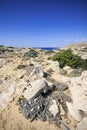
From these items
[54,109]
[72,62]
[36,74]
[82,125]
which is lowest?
[82,125]

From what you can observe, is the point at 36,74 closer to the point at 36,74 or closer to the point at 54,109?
the point at 36,74

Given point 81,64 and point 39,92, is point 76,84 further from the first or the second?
point 81,64

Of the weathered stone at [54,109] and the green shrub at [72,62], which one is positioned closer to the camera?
the weathered stone at [54,109]

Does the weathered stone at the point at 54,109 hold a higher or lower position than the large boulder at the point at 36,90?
lower

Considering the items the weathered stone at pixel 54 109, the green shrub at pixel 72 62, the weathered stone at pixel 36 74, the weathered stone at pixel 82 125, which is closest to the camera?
the weathered stone at pixel 82 125

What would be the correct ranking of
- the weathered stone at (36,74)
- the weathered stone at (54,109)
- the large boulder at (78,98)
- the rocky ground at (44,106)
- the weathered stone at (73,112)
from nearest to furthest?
the rocky ground at (44,106) → the weathered stone at (73,112) → the large boulder at (78,98) → the weathered stone at (54,109) → the weathered stone at (36,74)

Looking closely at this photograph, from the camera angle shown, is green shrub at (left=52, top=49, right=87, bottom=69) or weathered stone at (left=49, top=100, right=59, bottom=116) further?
green shrub at (left=52, top=49, right=87, bottom=69)

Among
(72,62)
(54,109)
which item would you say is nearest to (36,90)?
(54,109)

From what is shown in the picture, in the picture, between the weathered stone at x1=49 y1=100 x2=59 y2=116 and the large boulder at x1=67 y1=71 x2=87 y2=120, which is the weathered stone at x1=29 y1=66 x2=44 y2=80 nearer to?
the large boulder at x1=67 y1=71 x2=87 y2=120

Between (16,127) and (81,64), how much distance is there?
369 inches

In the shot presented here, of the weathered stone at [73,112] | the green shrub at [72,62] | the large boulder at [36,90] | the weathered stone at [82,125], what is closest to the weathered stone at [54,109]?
the weathered stone at [73,112]

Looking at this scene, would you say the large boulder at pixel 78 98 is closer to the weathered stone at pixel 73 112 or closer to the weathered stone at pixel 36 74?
the weathered stone at pixel 73 112

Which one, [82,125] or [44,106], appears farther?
[44,106]

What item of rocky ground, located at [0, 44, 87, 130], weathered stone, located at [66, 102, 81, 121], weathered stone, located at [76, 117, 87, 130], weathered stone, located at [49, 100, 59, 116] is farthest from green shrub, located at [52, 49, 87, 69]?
weathered stone, located at [76, 117, 87, 130]
